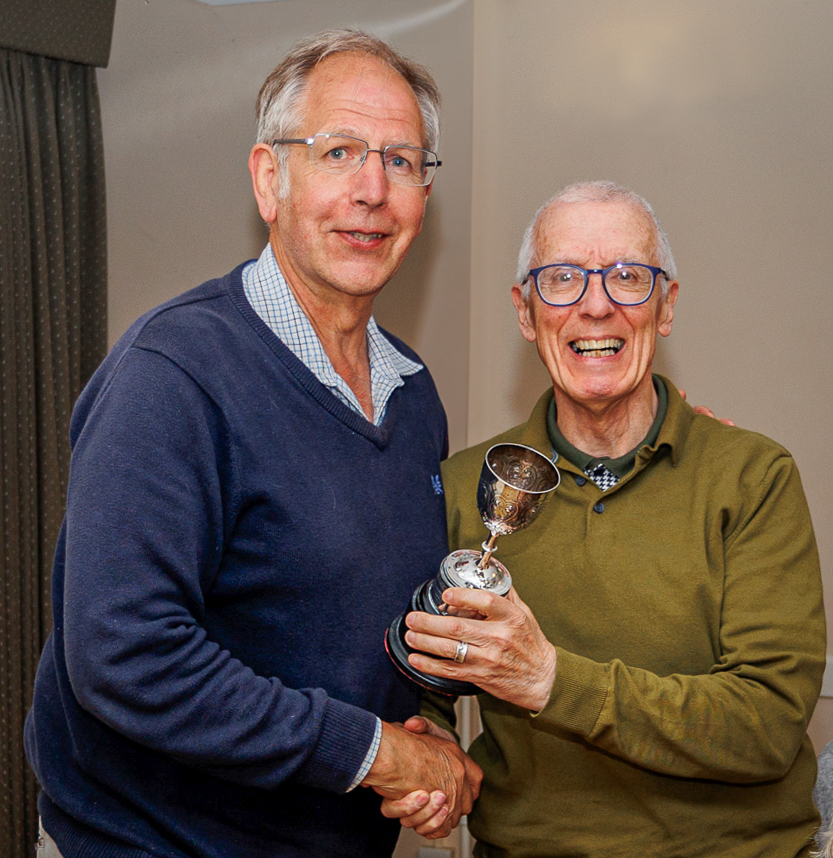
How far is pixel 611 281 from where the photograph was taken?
1883 mm

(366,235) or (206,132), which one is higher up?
(206,132)

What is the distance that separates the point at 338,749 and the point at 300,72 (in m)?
1.21

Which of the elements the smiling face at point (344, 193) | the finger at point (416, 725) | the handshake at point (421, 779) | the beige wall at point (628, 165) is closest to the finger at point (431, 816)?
the handshake at point (421, 779)

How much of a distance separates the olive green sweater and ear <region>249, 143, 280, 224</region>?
30.9 inches

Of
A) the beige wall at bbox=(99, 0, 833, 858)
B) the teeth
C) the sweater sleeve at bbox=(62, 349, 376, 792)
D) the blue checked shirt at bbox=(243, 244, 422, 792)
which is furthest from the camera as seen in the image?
the beige wall at bbox=(99, 0, 833, 858)

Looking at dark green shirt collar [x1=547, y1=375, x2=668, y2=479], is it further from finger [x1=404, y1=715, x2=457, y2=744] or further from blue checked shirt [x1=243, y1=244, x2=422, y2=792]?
finger [x1=404, y1=715, x2=457, y2=744]

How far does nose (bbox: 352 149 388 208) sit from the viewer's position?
1734mm

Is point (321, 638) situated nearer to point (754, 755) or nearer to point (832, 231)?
point (754, 755)

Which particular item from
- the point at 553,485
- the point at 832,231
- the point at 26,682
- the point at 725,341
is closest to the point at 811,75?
the point at 832,231

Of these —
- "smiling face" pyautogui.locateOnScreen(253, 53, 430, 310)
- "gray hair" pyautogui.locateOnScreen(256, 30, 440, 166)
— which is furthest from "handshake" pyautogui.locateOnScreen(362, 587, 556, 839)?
"gray hair" pyautogui.locateOnScreen(256, 30, 440, 166)

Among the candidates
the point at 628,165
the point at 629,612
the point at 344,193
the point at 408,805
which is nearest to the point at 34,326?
the point at 344,193

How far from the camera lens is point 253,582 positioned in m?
1.52

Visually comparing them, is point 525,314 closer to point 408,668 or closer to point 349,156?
point 349,156

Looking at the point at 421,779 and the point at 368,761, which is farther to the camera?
the point at 421,779
